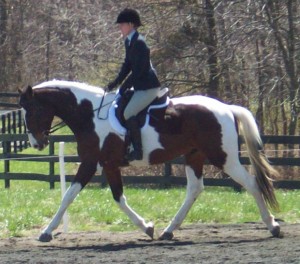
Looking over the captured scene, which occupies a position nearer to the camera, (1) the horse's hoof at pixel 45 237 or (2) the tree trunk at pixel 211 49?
(1) the horse's hoof at pixel 45 237

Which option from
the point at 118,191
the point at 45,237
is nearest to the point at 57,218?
the point at 45,237

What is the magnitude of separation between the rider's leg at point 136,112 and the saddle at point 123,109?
6cm

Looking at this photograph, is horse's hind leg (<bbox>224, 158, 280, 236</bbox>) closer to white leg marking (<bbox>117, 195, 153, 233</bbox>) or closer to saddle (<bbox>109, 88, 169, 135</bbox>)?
saddle (<bbox>109, 88, 169, 135</bbox>)

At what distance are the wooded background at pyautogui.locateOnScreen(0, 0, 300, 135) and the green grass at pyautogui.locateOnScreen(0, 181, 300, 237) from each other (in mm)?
5693

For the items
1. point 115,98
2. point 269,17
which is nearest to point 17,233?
point 115,98

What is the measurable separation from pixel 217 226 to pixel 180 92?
35.3 ft

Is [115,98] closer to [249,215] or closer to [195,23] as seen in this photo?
[249,215]

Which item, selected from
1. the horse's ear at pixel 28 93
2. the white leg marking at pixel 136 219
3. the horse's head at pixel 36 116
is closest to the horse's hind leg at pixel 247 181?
the white leg marking at pixel 136 219

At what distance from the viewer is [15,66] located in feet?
130

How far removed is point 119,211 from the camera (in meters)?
12.9

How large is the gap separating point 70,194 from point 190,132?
168 centimetres

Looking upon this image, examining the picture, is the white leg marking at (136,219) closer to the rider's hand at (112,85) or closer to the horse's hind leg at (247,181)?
the horse's hind leg at (247,181)

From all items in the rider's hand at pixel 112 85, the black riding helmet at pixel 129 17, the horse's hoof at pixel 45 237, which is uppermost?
the black riding helmet at pixel 129 17

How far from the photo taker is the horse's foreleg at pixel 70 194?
10053 millimetres
